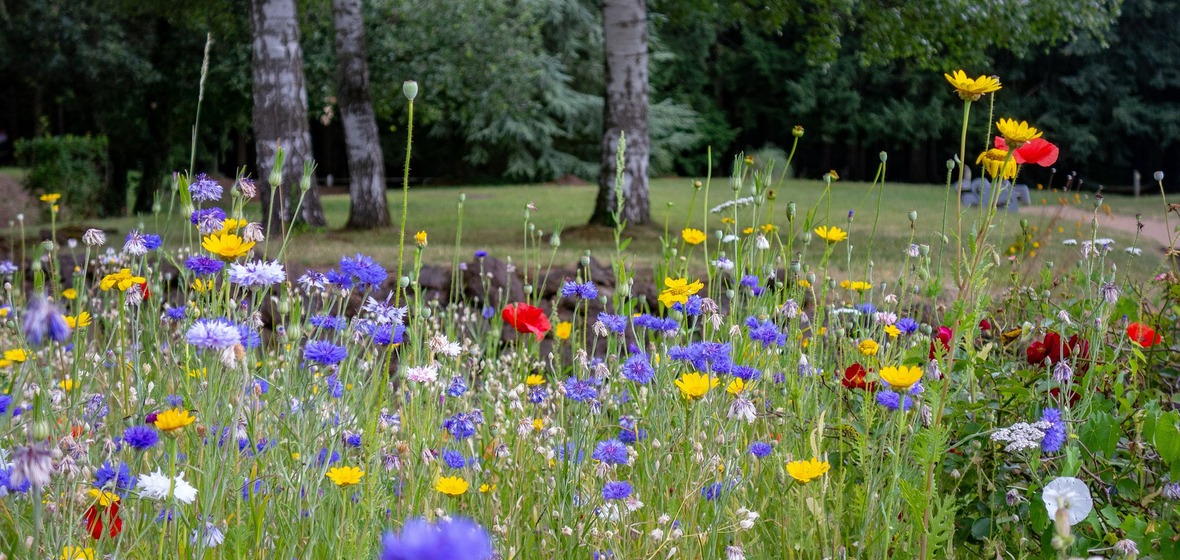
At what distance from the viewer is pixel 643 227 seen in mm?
9766

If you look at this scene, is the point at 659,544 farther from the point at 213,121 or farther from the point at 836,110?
the point at 836,110

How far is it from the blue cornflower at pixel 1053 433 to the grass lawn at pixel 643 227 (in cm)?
83

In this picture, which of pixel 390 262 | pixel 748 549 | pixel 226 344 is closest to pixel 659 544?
pixel 748 549

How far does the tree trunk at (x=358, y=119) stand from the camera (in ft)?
33.4

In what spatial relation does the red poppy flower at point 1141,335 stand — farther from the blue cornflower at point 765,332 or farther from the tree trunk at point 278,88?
the tree trunk at point 278,88

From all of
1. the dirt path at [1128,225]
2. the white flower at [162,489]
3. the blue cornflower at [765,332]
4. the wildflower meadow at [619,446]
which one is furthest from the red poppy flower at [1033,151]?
the dirt path at [1128,225]

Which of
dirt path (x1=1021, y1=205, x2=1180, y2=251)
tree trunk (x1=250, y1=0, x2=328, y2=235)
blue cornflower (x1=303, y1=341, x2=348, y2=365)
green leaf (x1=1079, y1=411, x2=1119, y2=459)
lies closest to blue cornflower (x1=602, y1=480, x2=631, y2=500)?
blue cornflower (x1=303, y1=341, x2=348, y2=365)

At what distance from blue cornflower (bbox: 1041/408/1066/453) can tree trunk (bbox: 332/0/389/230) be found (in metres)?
9.16

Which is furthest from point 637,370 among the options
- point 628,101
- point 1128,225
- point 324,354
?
point 1128,225

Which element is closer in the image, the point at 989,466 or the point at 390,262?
the point at 989,466

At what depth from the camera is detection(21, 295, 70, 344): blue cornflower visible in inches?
31.7

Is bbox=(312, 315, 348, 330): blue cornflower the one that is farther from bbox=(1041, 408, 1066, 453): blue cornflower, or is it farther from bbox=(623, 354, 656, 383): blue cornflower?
bbox=(1041, 408, 1066, 453): blue cornflower

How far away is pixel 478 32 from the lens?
1420cm

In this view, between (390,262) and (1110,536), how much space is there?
5.64 meters
